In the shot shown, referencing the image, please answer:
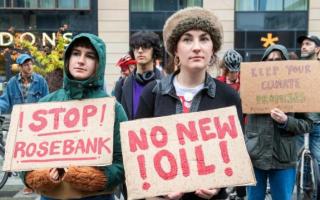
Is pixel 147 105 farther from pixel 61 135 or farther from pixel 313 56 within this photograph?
pixel 313 56

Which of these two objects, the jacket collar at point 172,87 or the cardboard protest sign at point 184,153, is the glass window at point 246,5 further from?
the cardboard protest sign at point 184,153

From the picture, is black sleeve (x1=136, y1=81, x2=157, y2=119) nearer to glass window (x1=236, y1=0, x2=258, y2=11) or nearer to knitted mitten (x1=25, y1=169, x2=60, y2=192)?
knitted mitten (x1=25, y1=169, x2=60, y2=192)

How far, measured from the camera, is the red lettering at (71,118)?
2.39 metres

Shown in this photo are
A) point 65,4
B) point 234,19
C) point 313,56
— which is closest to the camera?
point 313,56

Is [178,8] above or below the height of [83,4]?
below

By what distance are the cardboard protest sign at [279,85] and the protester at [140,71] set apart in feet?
2.79

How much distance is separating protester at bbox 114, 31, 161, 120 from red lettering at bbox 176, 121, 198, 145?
156 cm

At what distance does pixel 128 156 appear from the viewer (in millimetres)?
2213

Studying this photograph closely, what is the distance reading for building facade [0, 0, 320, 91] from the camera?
18469 mm

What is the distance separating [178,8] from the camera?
18844 millimetres

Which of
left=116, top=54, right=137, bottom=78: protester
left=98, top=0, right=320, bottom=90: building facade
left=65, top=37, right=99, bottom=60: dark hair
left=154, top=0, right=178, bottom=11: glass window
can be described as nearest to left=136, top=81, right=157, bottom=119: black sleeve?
left=65, top=37, right=99, bottom=60: dark hair

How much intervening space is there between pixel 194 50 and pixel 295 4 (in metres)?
18.1

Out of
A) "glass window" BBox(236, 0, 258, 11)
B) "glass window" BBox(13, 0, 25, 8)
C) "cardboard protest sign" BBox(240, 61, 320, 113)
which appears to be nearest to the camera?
"cardboard protest sign" BBox(240, 61, 320, 113)

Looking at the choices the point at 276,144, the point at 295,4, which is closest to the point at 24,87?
the point at 276,144
